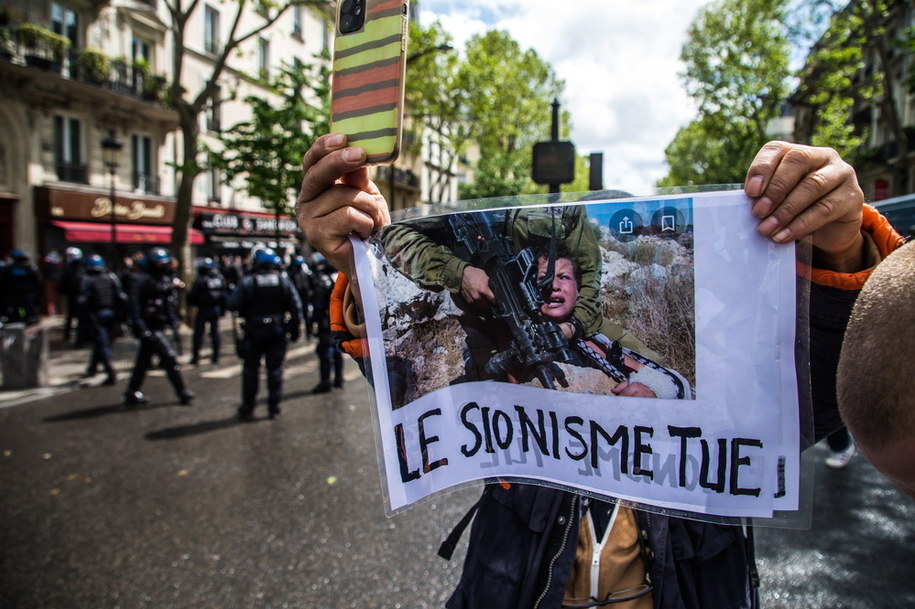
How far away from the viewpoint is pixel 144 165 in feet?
74.2

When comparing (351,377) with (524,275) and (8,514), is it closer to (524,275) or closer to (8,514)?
(8,514)

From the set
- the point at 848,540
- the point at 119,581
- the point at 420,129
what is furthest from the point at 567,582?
the point at 420,129

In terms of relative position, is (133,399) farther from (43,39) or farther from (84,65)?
(84,65)

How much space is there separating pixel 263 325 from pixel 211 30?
22903mm

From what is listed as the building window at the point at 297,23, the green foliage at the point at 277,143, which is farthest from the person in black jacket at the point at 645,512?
the building window at the point at 297,23

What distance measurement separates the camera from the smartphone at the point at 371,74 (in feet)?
3.63

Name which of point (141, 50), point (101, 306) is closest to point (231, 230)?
point (141, 50)

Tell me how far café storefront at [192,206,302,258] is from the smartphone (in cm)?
2367

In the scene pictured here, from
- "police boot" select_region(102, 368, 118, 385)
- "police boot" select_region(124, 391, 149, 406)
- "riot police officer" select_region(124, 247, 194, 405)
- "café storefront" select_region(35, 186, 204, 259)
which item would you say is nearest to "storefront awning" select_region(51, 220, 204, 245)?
"café storefront" select_region(35, 186, 204, 259)

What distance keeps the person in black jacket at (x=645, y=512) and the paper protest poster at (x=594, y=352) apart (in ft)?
0.22

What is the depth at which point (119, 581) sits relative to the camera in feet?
10.7

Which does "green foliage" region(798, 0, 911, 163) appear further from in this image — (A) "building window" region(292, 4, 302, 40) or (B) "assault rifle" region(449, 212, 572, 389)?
(A) "building window" region(292, 4, 302, 40)

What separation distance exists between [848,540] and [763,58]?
2159cm

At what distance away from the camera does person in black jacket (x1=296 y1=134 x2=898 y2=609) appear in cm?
99
